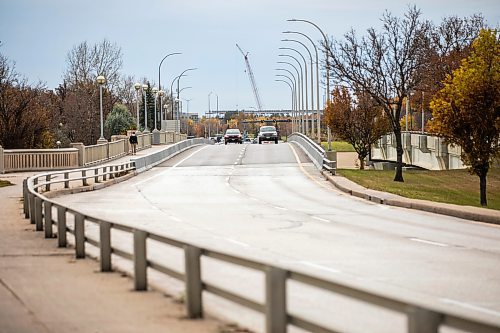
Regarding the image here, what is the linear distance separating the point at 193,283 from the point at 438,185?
42.3 m

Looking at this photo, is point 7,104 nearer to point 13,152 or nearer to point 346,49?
point 13,152

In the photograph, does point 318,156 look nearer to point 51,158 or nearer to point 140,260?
point 51,158

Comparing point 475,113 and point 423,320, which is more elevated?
point 475,113

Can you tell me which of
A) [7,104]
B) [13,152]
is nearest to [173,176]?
[13,152]

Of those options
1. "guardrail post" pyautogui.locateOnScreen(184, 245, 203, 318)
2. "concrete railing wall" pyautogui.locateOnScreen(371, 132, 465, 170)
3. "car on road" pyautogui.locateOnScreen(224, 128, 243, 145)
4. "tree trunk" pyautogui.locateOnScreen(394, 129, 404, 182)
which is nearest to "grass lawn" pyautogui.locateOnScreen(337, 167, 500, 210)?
"tree trunk" pyautogui.locateOnScreen(394, 129, 404, 182)

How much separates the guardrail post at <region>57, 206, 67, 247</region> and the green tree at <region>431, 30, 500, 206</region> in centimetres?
2126

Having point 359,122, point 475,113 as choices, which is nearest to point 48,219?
point 475,113

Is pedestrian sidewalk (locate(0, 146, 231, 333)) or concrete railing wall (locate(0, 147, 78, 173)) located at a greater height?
pedestrian sidewalk (locate(0, 146, 231, 333))

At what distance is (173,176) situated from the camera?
4988 centimetres

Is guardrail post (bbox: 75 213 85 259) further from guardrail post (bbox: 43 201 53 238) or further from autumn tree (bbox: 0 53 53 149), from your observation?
autumn tree (bbox: 0 53 53 149)

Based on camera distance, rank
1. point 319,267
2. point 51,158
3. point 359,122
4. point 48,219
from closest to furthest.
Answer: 1. point 319,267
2. point 48,219
3. point 51,158
4. point 359,122

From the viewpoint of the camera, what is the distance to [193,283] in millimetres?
9461

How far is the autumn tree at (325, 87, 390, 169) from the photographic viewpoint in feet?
250

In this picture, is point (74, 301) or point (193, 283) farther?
point (74, 301)
